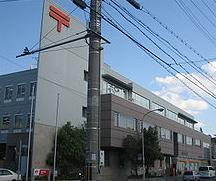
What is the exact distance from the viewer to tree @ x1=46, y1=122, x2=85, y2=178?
40188mm

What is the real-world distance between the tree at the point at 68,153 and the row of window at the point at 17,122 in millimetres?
3579

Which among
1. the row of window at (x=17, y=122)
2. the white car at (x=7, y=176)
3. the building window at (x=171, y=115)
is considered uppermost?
the building window at (x=171, y=115)

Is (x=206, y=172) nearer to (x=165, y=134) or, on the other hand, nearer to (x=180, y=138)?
(x=165, y=134)

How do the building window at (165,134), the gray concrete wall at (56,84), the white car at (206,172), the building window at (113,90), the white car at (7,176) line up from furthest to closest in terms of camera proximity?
the building window at (165,134), the white car at (206,172), the building window at (113,90), the gray concrete wall at (56,84), the white car at (7,176)

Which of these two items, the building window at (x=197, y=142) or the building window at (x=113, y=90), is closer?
the building window at (x=113, y=90)

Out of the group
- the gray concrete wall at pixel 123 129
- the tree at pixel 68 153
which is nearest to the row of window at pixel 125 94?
the gray concrete wall at pixel 123 129

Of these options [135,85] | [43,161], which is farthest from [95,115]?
[135,85]

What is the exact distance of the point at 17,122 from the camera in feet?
140

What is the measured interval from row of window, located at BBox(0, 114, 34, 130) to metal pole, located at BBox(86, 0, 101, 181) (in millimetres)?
23062

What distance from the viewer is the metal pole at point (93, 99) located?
1833 cm

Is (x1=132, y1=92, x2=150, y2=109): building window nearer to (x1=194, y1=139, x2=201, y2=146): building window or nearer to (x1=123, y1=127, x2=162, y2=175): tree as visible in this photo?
(x1=123, y1=127, x2=162, y2=175): tree

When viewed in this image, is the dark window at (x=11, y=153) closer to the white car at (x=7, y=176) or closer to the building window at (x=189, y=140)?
the white car at (x=7, y=176)

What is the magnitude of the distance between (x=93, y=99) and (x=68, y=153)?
22433mm

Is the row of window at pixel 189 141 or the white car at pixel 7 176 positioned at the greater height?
the row of window at pixel 189 141
